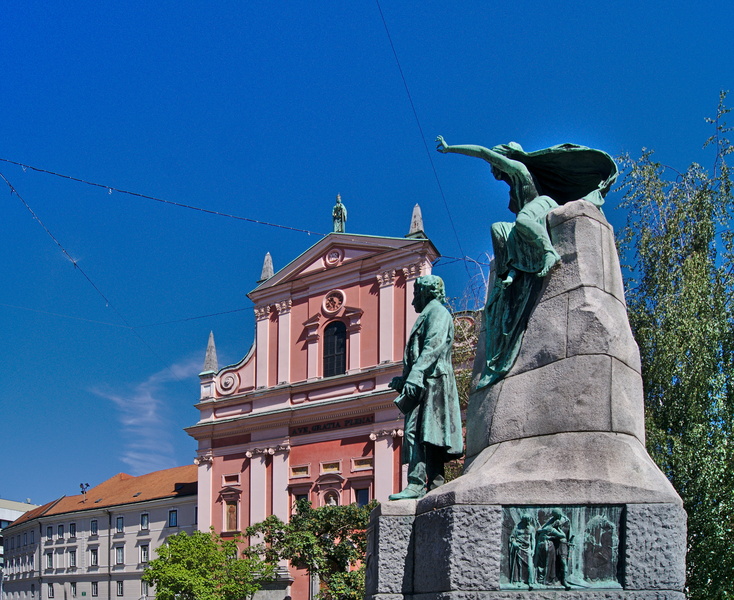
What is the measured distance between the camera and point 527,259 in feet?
19.4

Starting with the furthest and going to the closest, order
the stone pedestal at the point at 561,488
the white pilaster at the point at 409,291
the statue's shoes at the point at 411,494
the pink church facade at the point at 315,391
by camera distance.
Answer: the white pilaster at the point at 409,291, the pink church facade at the point at 315,391, the statue's shoes at the point at 411,494, the stone pedestal at the point at 561,488

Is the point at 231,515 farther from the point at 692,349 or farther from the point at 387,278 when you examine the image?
the point at 692,349

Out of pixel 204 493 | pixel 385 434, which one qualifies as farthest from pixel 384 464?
pixel 204 493

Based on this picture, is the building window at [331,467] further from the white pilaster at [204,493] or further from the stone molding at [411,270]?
the stone molding at [411,270]

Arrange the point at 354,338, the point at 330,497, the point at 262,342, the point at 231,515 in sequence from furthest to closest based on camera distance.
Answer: the point at 262,342 → the point at 231,515 → the point at 354,338 → the point at 330,497

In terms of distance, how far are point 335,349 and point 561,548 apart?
2993 centimetres

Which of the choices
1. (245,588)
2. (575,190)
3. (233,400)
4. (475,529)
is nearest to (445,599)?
(475,529)

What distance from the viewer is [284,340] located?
36.0m

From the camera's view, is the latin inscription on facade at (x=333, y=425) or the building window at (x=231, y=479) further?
the building window at (x=231, y=479)

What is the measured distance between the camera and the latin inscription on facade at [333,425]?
32.2 meters

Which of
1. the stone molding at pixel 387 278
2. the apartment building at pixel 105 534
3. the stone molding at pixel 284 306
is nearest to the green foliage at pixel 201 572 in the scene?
the stone molding at pixel 284 306

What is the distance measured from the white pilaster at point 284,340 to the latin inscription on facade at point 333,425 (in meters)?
2.20

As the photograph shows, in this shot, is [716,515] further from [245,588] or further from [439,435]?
[245,588]

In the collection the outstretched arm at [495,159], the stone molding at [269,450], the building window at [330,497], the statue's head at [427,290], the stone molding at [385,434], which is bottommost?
the building window at [330,497]
